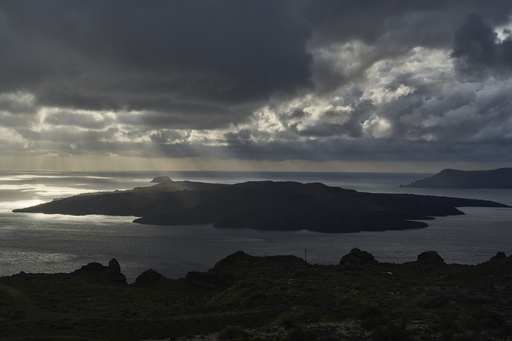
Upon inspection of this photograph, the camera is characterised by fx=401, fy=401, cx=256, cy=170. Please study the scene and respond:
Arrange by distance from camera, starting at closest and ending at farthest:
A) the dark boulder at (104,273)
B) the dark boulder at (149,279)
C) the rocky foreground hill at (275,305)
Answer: the rocky foreground hill at (275,305) < the dark boulder at (149,279) < the dark boulder at (104,273)

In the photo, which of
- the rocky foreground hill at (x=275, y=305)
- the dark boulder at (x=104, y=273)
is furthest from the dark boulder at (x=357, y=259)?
the dark boulder at (x=104, y=273)

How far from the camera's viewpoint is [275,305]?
5003 cm

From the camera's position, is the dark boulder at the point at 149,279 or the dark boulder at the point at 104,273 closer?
the dark boulder at the point at 149,279

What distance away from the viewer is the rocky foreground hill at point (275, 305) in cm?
3634

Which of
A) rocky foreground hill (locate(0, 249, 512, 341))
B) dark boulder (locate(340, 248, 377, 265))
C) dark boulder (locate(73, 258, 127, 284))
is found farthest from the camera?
dark boulder (locate(340, 248, 377, 265))

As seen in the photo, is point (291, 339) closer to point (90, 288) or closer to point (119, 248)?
point (90, 288)

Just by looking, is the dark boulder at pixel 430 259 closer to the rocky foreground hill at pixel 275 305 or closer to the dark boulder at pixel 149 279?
the rocky foreground hill at pixel 275 305

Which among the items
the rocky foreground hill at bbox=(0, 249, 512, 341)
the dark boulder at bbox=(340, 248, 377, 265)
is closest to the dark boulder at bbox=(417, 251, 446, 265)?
the rocky foreground hill at bbox=(0, 249, 512, 341)

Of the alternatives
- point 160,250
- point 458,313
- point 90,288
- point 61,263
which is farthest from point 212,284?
point 160,250

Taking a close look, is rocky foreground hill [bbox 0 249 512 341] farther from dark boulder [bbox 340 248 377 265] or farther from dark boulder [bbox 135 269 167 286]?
dark boulder [bbox 340 248 377 265]

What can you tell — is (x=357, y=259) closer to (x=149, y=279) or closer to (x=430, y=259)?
(x=430, y=259)

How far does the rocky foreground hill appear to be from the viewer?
119 feet

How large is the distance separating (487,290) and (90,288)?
6108 cm

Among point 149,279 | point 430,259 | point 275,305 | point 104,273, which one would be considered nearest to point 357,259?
point 430,259
